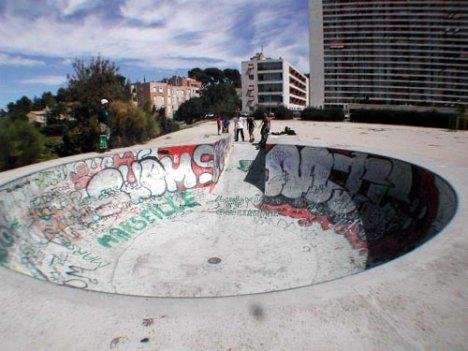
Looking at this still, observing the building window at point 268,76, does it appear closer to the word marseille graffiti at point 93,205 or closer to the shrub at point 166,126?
the shrub at point 166,126

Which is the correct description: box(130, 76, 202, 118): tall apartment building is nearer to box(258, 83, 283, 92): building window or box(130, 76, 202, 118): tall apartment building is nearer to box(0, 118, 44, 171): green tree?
box(258, 83, 283, 92): building window

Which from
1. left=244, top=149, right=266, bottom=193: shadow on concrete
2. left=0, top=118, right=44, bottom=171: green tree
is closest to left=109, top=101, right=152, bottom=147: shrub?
left=0, top=118, right=44, bottom=171: green tree

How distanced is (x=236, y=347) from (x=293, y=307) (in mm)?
853

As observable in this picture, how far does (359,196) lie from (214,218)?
4914 millimetres

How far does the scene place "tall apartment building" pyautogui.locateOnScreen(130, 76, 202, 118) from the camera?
9225cm

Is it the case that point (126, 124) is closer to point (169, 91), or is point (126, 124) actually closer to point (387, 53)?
point (169, 91)

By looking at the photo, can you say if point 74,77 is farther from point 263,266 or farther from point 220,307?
point 220,307

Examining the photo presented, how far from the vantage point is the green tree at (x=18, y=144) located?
46.5 ft

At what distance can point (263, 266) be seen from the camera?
28.3ft

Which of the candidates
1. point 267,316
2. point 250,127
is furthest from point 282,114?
point 267,316

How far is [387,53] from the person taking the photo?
356 feet

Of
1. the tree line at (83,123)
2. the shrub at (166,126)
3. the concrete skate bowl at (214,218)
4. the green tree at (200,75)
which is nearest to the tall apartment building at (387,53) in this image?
the green tree at (200,75)

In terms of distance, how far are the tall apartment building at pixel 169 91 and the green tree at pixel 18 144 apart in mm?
65931

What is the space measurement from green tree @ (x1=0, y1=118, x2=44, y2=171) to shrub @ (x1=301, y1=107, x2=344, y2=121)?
1261 inches
